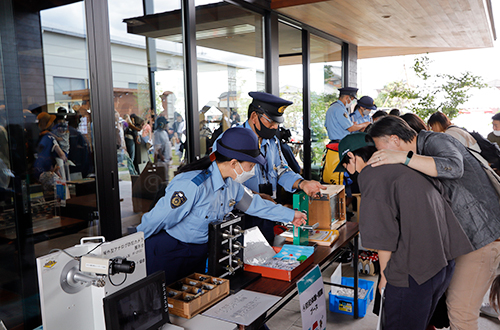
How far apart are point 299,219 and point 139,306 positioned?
4.28ft

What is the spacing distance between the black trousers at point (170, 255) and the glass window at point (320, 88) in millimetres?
4653

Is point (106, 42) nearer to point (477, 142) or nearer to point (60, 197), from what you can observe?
point (60, 197)

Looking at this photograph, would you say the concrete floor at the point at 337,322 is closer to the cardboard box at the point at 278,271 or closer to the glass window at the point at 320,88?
the cardboard box at the point at 278,271

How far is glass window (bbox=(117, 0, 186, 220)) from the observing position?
3.13m

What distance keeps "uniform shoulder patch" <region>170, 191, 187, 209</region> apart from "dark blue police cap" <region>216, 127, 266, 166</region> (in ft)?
0.97

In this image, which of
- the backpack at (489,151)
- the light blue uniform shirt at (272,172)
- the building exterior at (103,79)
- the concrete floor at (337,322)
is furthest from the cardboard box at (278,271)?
the backpack at (489,151)

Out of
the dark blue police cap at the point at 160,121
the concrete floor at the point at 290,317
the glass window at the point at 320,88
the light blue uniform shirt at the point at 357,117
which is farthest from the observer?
the glass window at the point at 320,88

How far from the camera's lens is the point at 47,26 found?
2.62 m

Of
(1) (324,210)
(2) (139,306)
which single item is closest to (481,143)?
(1) (324,210)

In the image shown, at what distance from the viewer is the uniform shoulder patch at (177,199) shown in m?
1.96

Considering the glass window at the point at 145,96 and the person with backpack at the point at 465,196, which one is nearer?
the person with backpack at the point at 465,196

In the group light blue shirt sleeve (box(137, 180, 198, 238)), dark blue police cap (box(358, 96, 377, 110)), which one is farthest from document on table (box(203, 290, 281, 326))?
dark blue police cap (box(358, 96, 377, 110))

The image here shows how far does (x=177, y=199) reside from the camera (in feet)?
6.44

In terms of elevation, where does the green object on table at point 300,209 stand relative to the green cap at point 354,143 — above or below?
below
